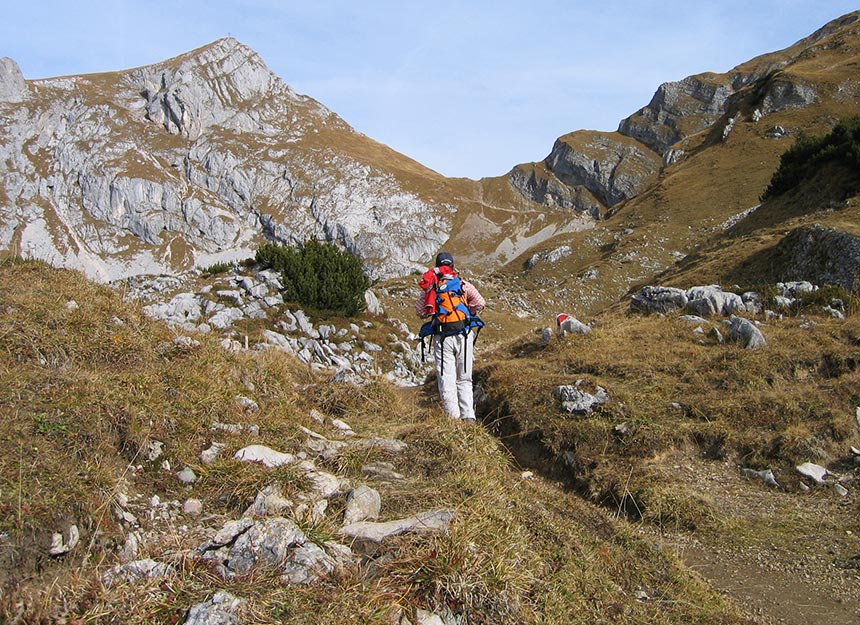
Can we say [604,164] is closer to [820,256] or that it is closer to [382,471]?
[820,256]

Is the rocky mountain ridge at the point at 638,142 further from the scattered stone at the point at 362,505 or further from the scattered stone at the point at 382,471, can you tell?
the scattered stone at the point at 362,505

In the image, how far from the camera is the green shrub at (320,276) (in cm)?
1922

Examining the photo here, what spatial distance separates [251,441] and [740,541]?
5.45 metres

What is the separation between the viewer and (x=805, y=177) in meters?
25.9

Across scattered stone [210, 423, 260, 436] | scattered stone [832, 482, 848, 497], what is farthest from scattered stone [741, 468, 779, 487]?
scattered stone [210, 423, 260, 436]

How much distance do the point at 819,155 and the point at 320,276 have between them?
967 inches

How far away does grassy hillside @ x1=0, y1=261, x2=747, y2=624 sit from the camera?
3.17 m

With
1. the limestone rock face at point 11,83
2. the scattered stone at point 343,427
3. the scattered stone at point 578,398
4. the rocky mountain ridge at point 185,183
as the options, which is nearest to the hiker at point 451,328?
the scattered stone at point 578,398

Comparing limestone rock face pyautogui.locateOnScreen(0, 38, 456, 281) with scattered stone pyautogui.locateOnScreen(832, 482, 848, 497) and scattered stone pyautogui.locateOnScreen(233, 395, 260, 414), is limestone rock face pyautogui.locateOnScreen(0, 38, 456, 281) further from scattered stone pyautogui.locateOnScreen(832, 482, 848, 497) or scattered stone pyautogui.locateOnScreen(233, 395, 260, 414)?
scattered stone pyautogui.locateOnScreen(832, 482, 848, 497)

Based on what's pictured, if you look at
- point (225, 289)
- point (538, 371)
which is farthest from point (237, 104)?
point (538, 371)

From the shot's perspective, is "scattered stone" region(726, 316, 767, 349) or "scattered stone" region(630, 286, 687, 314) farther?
"scattered stone" region(630, 286, 687, 314)

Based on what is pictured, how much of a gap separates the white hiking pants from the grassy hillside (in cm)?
124

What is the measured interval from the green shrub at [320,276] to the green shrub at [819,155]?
814 inches

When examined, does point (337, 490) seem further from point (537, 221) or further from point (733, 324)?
point (537, 221)
